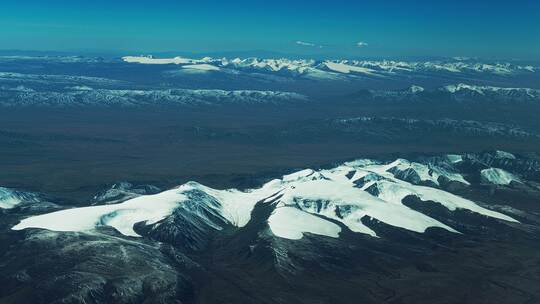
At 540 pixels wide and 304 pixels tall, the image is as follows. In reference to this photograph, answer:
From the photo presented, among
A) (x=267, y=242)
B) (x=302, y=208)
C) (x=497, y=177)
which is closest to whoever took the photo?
(x=267, y=242)

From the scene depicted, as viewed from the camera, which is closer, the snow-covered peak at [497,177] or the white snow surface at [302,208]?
the white snow surface at [302,208]

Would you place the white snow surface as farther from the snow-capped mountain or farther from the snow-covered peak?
the snow-covered peak

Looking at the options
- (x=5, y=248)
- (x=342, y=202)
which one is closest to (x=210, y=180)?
(x=342, y=202)

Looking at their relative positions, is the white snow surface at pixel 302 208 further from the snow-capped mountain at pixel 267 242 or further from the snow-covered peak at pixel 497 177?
the snow-covered peak at pixel 497 177

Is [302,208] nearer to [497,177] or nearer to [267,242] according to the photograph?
[267,242]

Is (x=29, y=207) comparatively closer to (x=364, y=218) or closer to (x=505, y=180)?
(x=364, y=218)

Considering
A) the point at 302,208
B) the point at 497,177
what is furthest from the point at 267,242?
the point at 497,177

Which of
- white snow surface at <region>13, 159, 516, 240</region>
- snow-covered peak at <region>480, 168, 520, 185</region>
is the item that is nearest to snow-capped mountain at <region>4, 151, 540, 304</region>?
white snow surface at <region>13, 159, 516, 240</region>

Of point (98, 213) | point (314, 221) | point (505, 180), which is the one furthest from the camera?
point (505, 180)

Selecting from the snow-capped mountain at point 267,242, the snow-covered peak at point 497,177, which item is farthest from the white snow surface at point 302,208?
the snow-covered peak at point 497,177
